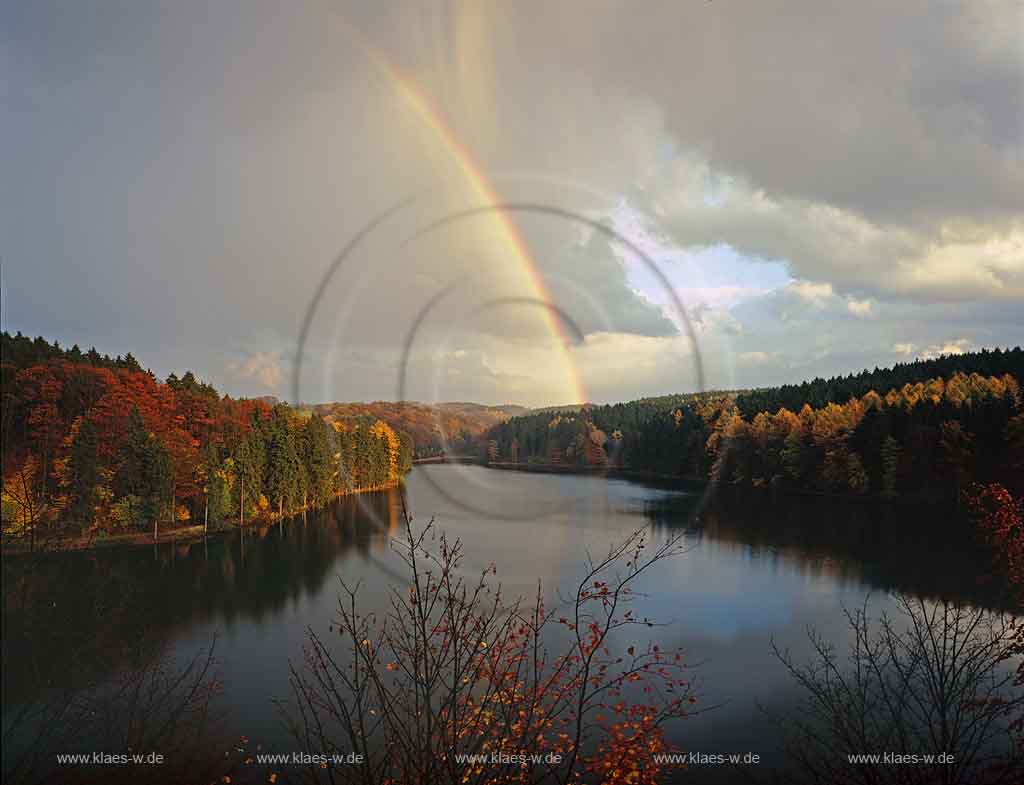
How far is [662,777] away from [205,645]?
10391 mm

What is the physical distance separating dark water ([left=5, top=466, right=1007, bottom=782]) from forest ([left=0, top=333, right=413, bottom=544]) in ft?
5.39

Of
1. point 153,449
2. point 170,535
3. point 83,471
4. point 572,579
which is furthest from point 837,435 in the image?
point 83,471

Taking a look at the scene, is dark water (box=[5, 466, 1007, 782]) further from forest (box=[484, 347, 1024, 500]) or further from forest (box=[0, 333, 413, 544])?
forest (box=[484, 347, 1024, 500])

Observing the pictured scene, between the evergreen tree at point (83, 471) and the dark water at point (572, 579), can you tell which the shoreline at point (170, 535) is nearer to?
the dark water at point (572, 579)

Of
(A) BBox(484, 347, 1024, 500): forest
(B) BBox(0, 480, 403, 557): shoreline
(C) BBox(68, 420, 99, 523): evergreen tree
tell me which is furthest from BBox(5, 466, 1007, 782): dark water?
(A) BBox(484, 347, 1024, 500): forest

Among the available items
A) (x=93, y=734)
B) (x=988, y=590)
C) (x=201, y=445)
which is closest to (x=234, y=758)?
(x=93, y=734)

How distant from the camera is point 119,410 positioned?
22.7m

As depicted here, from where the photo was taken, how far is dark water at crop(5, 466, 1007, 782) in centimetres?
1075

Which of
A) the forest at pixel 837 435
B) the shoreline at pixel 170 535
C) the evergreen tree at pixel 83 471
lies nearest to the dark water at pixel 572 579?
the shoreline at pixel 170 535

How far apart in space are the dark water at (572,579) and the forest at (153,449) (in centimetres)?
164

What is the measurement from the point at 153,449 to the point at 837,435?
38.0 meters

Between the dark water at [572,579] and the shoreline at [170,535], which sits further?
the shoreline at [170,535]

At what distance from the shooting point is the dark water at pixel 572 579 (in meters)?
10.8

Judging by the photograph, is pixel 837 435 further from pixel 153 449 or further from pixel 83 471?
pixel 83 471
